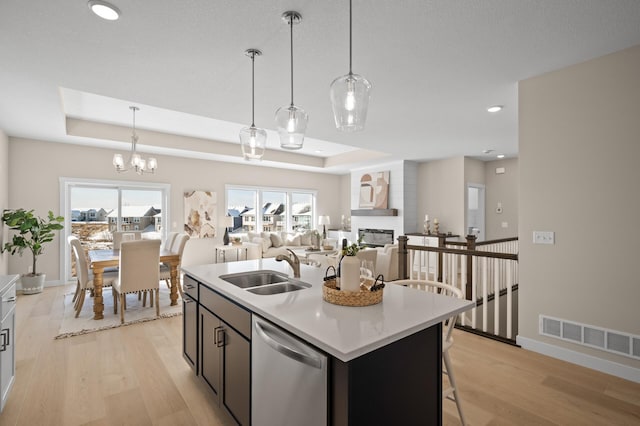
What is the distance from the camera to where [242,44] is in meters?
2.40

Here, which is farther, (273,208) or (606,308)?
(273,208)

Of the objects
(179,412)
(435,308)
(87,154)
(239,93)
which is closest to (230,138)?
(87,154)

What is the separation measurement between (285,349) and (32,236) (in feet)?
18.8

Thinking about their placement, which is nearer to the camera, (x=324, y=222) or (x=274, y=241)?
(x=274, y=241)

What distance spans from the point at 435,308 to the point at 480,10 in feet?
6.18

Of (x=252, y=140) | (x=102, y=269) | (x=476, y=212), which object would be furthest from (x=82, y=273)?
(x=476, y=212)

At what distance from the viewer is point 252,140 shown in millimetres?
2406

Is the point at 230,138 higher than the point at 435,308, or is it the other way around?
the point at 230,138

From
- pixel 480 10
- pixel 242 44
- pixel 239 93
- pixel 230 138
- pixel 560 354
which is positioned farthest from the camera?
pixel 230 138

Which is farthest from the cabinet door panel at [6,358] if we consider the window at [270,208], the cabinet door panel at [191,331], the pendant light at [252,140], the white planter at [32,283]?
the window at [270,208]

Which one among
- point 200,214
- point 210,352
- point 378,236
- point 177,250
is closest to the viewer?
point 210,352

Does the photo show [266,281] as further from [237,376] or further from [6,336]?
[6,336]

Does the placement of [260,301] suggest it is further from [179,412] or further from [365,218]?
[365,218]

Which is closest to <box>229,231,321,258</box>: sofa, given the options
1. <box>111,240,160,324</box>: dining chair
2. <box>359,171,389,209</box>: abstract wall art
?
<box>359,171,389,209</box>: abstract wall art
